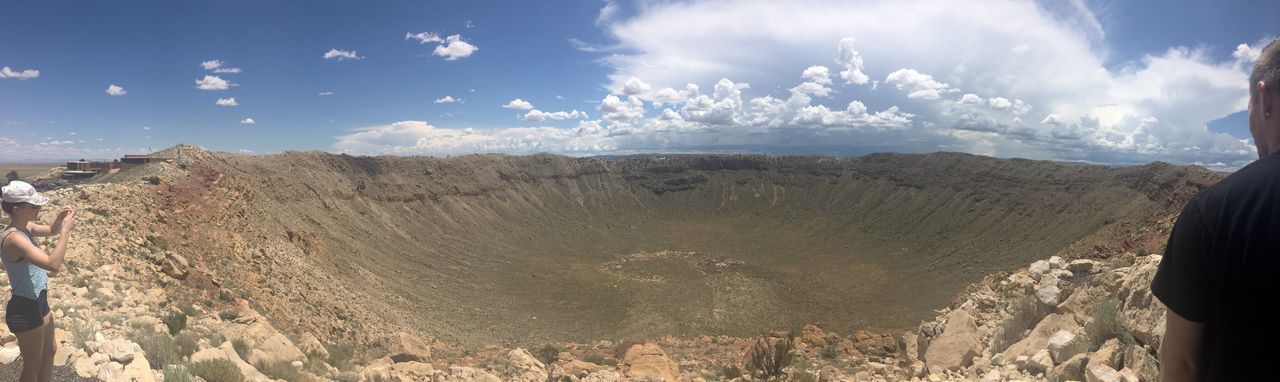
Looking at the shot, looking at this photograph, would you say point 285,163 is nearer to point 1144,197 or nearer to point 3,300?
point 3,300

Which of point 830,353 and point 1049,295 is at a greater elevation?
point 1049,295

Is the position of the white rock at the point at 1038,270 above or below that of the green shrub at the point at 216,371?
below

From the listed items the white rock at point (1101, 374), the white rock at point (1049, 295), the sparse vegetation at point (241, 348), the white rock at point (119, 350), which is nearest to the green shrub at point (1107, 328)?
the white rock at point (1101, 374)

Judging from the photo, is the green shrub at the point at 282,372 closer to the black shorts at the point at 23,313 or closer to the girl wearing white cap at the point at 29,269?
the girl wearing white cap at the point at 29,269

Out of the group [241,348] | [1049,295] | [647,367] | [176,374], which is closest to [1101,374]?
[1049,295]

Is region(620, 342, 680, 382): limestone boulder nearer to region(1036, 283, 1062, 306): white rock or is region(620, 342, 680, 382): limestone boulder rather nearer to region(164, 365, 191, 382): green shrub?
region(1036, 283, 1062, 306): white rock

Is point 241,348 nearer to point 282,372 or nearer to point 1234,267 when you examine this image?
point 282,372

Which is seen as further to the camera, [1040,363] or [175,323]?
[175,323]
